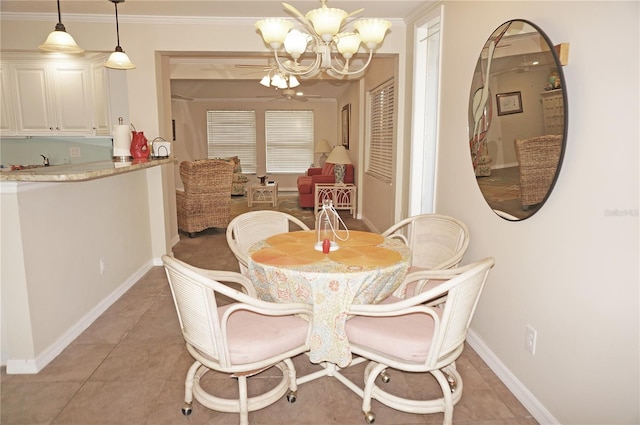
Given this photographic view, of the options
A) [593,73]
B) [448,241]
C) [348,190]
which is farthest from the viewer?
[348,190]

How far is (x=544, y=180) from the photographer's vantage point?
6.40 ft

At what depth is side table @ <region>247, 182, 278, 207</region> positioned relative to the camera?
8453mm

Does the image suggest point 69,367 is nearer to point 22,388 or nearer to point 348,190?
point 22,388

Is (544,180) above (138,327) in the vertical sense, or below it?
above

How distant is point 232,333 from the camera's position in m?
1.92

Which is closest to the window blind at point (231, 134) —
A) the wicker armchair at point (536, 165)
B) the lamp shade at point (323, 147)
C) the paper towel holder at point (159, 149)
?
the lamp shade at point (323, 147)

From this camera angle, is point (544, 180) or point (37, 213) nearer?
point (544, 180)

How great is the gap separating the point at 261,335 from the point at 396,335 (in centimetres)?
62

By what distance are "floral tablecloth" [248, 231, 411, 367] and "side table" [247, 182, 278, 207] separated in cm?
629

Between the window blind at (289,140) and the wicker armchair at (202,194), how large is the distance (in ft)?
16.5

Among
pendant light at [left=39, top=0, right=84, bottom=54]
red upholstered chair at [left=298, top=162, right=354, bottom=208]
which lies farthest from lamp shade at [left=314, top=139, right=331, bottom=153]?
pendant light at [left=39, top=0, right=84, bottom=54]

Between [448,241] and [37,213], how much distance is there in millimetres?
2595

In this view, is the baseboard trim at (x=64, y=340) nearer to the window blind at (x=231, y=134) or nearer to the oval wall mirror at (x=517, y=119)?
the oval wall mirror at (x=517, y=119)

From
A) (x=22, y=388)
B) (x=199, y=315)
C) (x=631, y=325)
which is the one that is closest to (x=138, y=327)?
(x=22, y=388)
